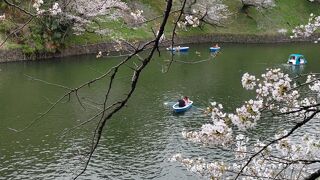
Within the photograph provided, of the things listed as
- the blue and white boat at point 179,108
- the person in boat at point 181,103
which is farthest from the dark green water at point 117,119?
the person in boat at point 181,103

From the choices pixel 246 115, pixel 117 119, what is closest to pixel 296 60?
pixel 117 119

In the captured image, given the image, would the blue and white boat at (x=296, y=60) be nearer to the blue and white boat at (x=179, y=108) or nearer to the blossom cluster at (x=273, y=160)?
the blue and white boat at (x=179, y=108)

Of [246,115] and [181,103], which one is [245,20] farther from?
[246,115]

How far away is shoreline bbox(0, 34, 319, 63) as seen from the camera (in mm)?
39281

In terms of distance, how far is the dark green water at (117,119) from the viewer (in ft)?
57.6

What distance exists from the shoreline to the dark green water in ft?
5.47

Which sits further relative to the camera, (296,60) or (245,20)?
(245,20)

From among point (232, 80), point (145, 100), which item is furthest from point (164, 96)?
point (232, 80)

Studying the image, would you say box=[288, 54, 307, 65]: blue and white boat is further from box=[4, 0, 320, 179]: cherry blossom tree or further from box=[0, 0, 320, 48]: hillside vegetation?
box=[4, 0, 320, 179]: cherry blossom tree

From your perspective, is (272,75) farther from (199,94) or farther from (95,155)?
(199,94)

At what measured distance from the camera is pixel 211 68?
37.4 meters

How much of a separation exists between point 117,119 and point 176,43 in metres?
26.8

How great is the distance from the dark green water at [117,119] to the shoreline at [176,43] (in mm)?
1667

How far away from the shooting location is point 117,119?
23625mm
